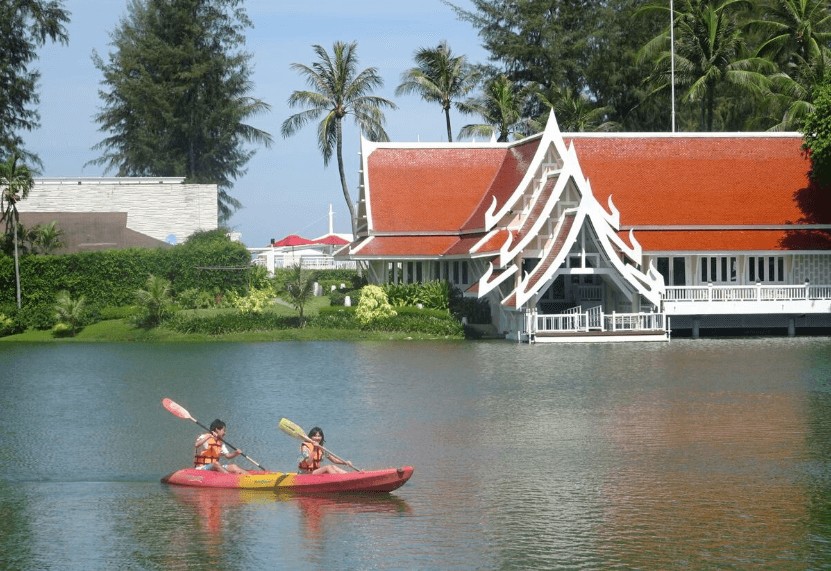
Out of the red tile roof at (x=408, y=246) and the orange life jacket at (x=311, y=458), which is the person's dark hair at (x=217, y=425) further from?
the red tile roof at (x=408, y=246)

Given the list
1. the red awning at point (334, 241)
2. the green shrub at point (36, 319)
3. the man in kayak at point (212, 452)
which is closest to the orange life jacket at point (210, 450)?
the man in kayak at point (212, 452)

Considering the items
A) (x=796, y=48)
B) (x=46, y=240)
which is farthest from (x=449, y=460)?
(x=796, y=48)

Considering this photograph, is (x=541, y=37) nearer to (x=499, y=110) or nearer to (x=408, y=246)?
(x=499, y=110)

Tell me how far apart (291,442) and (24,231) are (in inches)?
1413

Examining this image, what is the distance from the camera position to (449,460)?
24.1 m

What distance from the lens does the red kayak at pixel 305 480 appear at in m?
20.6

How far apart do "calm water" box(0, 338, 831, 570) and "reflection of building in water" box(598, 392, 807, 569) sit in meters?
0.06

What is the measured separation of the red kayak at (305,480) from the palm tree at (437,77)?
53161 millimetres

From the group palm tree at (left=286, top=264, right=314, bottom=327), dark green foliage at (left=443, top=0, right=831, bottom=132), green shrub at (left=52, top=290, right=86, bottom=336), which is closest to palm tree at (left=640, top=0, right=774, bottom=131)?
dark green foliage at (left=443, top=0, right=831, bottom=132)

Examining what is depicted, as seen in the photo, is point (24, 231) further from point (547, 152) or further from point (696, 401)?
point (696, 401)

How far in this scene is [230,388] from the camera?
35281 mm

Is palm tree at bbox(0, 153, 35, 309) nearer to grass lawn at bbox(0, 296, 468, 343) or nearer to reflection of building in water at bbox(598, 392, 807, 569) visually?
grass lawn at bbox(0, 296, 468, 343)

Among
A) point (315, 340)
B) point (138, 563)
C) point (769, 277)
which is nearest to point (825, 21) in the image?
point (769, 277)

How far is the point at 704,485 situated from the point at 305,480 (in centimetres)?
658
